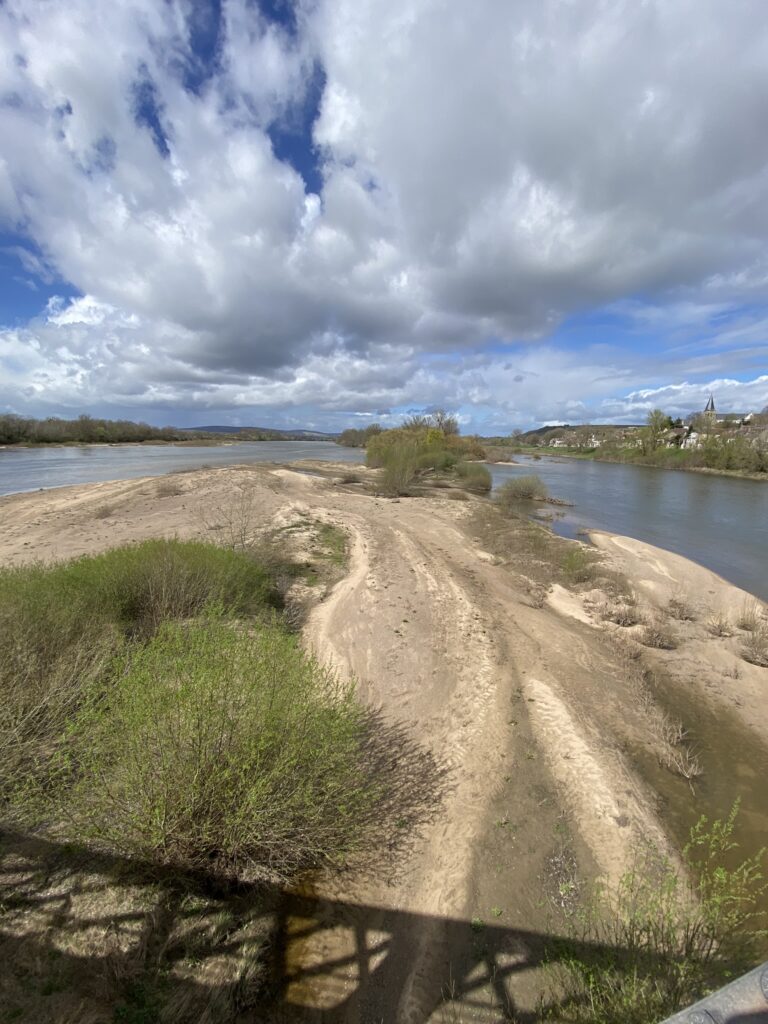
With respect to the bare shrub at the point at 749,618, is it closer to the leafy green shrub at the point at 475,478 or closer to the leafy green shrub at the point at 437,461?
the leafy green shrub at the point at 475,478

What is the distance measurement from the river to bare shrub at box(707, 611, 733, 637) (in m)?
4.74

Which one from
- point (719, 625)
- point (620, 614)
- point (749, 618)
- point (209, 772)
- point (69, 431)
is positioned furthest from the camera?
point (69, 431)

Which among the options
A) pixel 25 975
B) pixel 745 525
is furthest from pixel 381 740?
pixel 745 525

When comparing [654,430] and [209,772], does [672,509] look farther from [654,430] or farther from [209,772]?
[654,430]

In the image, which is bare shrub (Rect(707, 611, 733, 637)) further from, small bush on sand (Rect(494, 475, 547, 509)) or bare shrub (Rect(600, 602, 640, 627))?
small bush on sand (Rect(494, 475, 547, 509))

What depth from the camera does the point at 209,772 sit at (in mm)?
3354

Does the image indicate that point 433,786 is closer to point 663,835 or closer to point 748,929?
point 663,835

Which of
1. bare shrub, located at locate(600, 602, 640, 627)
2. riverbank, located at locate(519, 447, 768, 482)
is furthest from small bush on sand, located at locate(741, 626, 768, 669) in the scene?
riverbank, located at locate(519, 447, 768, 482)

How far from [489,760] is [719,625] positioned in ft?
25.7

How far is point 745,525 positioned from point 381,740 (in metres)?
27.8

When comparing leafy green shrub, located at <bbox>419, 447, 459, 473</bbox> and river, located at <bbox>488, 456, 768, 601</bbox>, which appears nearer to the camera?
river, located at <bbox>488, 456, 768, 601</bbox>

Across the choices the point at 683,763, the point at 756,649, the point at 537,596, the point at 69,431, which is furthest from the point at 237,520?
the point at 69,431

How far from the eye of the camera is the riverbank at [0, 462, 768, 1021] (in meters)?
3.23

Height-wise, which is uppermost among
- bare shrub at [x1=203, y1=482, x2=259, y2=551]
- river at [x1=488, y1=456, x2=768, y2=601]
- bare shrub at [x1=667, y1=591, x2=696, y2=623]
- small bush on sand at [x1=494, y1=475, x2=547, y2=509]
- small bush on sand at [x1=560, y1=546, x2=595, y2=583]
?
bare shrub at [x1=203, y1=482, x2=259, y2=551]
